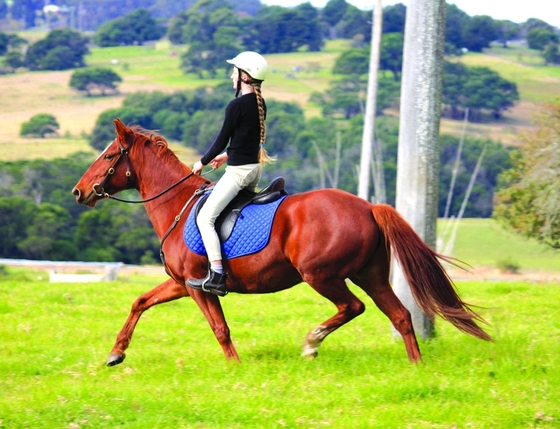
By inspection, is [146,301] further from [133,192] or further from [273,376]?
[133,192]

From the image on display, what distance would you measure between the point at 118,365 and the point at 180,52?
131 meters

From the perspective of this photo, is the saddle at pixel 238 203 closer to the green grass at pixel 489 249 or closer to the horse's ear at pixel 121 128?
the horse's ear at pixel 121 128

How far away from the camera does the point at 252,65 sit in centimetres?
A: 789

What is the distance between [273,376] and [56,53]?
12253cm

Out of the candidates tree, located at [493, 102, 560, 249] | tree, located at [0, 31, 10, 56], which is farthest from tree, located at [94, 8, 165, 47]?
tree, located at [493, 102, 560, 249]

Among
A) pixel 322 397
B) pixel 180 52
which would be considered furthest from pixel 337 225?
pixel 180 52

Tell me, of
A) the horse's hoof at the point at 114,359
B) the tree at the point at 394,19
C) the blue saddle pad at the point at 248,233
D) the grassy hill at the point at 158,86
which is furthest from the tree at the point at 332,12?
the horse's hoof at the point at 114,359

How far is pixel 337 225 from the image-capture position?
7.75 meters

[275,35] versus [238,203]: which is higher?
[238,203]

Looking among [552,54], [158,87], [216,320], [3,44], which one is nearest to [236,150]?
[216,320]

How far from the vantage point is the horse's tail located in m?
7.80

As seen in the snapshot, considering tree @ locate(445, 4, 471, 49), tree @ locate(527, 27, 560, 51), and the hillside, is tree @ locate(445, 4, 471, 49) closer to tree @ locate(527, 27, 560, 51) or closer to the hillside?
the hillside

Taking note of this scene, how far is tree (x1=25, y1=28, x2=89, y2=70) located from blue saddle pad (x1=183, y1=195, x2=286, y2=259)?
121 meters

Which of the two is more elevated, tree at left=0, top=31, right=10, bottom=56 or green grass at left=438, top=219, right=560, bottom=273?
tree at left=0, top=31, right=10, bottom=56
